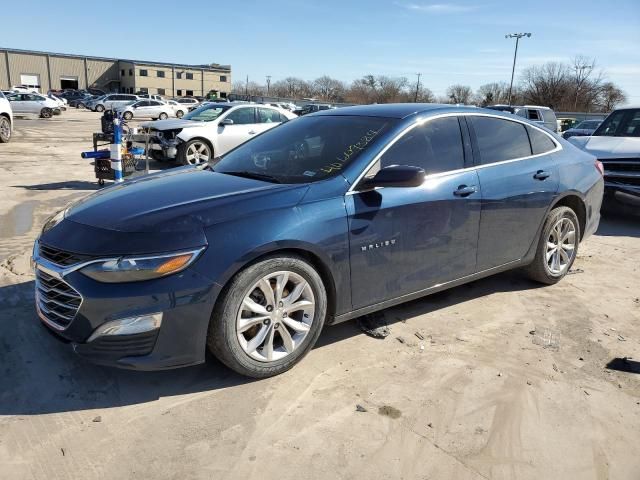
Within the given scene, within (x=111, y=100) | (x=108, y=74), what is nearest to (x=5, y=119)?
(x=111, y=100)

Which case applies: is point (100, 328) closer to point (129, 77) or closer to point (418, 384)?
point (418, 384)

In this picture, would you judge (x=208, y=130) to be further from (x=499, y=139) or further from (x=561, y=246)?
(x=561, y=246)

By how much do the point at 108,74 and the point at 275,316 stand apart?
344 feet

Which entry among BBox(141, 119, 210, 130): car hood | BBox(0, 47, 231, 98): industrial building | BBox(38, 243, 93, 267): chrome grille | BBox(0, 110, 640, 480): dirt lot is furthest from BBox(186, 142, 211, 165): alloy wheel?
BBox(0, 47, 231, 98): industrial building

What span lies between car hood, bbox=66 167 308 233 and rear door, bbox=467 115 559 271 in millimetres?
1645

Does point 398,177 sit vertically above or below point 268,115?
below

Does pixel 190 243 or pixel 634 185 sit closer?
pixel 190 243

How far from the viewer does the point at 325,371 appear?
3.23 meters

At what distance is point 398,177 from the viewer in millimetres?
3209

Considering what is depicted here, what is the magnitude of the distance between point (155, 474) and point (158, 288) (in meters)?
0.87

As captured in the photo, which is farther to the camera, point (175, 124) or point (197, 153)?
point (175, 124)

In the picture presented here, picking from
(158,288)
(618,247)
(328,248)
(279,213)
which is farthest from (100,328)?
(618,247)

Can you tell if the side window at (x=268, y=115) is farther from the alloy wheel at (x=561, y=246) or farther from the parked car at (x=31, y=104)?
the parked car at (x=31, y=104)

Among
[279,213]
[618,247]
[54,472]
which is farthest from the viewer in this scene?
[618,247]
